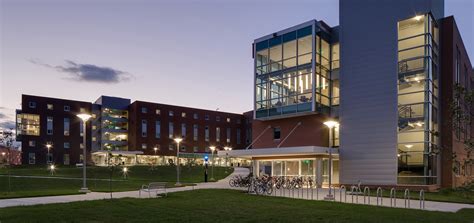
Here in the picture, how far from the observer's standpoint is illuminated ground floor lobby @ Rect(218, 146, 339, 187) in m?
32.8

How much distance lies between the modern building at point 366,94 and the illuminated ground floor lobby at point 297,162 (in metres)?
0.09

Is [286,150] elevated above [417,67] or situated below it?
below

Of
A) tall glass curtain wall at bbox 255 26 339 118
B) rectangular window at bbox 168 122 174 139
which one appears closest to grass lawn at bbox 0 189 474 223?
tall glass curtain wall at bbox 255 26 339 118

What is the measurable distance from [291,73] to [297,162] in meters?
8.17

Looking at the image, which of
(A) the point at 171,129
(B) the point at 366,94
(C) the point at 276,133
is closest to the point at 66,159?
(A) the point at 171,129

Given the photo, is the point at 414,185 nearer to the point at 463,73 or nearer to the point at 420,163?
the point at 420,163

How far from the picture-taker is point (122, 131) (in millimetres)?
92688

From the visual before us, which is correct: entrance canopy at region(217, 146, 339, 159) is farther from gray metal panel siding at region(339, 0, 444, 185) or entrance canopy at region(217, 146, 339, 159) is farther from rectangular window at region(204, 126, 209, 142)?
rectangular window at region(204, 126, 209, 142)

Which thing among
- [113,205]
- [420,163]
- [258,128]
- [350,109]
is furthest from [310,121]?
[113,205]

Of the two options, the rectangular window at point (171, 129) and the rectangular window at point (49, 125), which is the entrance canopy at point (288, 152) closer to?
the rectangular window at point (171, 129)

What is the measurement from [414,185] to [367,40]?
1223 cm

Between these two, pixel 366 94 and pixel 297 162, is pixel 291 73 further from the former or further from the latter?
pixel 297 162

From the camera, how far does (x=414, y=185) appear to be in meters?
28.9

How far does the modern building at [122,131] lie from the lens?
77.9 m
